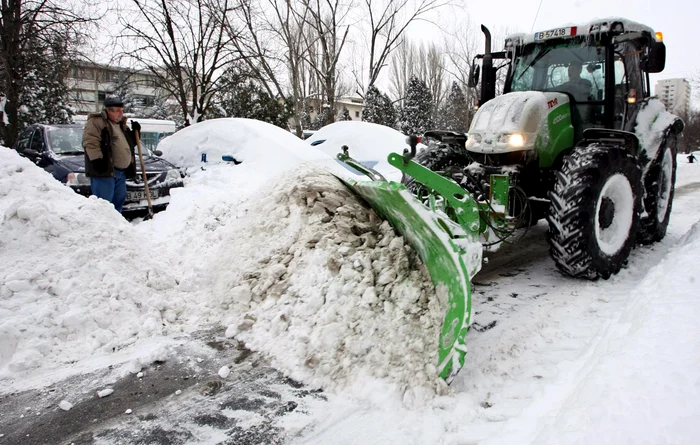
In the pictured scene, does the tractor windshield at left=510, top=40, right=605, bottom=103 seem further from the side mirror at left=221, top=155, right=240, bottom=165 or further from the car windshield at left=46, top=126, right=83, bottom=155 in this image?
the car windshield at left=46, top=126, right=83, bottom=155

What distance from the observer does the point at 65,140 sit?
7.18m

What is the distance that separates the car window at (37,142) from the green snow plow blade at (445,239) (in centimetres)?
600

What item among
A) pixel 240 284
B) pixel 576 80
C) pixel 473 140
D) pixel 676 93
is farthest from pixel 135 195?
pixel 676 93

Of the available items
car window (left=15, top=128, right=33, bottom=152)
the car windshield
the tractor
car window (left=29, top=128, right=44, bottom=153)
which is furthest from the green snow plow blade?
car window (left=15, top=128, right=33, bottom=152)

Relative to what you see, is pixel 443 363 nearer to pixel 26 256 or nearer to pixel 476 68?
pixel 26 256

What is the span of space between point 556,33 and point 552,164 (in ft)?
4.82

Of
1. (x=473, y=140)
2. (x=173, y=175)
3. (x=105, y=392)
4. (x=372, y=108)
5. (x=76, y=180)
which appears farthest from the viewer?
(x=372, y=108)

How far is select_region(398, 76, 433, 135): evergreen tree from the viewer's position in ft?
101

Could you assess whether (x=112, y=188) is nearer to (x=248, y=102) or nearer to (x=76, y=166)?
(x=76, y=166)

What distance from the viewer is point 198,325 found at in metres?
3.64

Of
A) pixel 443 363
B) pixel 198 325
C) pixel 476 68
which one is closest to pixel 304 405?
pixel 443 363

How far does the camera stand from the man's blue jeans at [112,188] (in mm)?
5594

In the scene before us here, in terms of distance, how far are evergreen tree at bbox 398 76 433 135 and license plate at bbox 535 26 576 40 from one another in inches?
1013

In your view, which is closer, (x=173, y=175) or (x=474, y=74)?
(x=474, y=74)
